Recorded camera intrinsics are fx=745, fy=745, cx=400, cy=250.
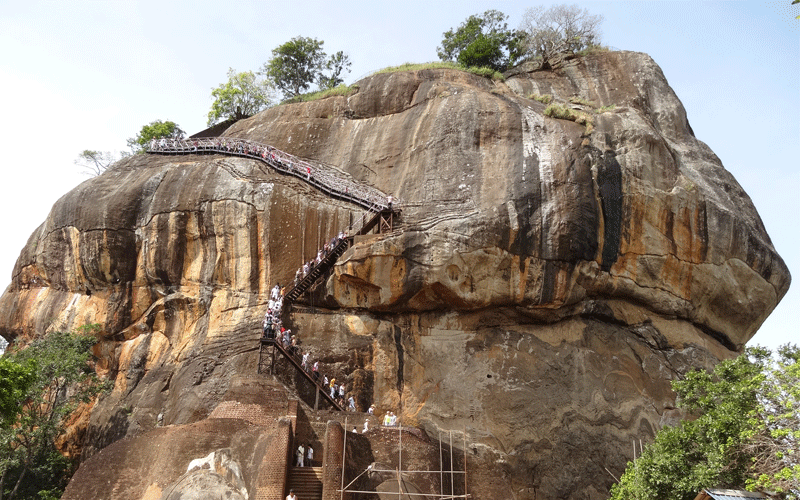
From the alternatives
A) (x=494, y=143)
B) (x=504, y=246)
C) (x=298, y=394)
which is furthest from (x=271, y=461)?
(x=494, y=143)

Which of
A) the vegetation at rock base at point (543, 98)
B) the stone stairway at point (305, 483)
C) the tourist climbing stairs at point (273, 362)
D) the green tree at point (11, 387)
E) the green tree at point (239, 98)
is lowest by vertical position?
the stone stairway at point (305, 483)

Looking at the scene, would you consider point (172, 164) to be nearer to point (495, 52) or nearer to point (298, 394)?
point (298, 394)

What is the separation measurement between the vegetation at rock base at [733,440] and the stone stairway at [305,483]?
22.4ft

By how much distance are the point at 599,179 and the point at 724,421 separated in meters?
9.91

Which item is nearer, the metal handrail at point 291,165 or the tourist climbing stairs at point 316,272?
the tourist climbing stairs at point 316,272

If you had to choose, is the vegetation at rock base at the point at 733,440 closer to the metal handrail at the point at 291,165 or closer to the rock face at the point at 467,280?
the rock face at the point at 467,280

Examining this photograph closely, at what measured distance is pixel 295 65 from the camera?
1582 inches

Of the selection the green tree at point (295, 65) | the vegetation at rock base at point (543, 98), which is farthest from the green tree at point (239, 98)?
the vegetation at rock base at point (543, 98)

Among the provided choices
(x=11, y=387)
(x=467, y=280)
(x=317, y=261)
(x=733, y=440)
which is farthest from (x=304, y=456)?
(x=733, y=440)

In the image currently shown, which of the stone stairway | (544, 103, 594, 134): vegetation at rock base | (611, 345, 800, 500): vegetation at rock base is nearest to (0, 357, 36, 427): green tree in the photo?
the stone stairway

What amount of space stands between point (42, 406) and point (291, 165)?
11.1 m

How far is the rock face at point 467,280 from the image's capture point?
71.1ft

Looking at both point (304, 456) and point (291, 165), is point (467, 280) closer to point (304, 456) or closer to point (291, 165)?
point (304, 456)

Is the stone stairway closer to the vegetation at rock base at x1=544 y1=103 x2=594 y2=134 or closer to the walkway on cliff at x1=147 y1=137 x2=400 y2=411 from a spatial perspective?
the walkway on cliff at x1=147 y1=137 x2=400 y2=411
